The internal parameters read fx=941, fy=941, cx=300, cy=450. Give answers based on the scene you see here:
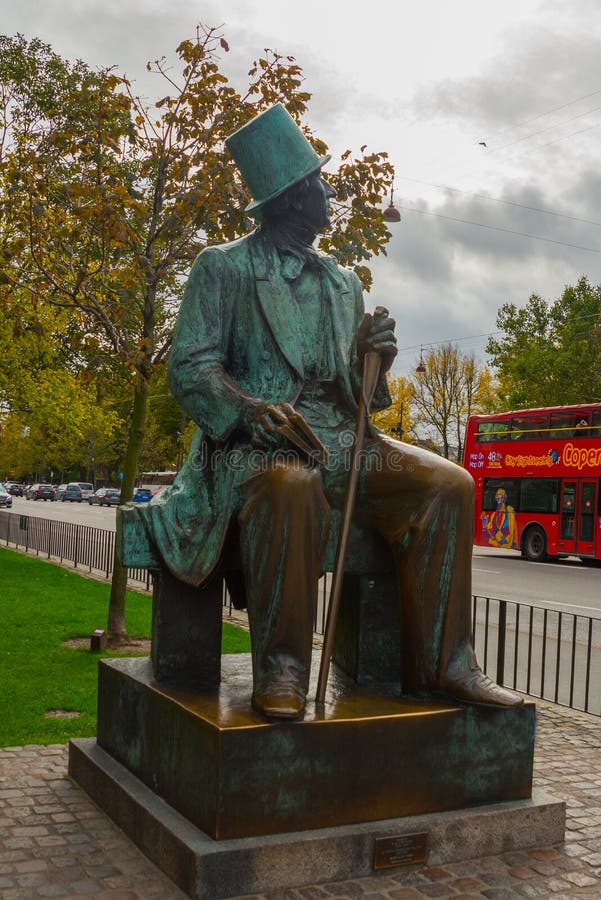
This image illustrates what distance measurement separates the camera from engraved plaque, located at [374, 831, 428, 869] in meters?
3.61

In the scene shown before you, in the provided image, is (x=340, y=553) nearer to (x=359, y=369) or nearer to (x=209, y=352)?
(x=359, y=369)

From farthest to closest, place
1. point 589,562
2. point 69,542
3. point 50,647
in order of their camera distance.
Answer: point 589,562 < point 69,542 < point 50,647

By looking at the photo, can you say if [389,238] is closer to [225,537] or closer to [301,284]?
[301,284]

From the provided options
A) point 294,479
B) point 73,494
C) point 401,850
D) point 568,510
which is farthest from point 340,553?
point 73,494

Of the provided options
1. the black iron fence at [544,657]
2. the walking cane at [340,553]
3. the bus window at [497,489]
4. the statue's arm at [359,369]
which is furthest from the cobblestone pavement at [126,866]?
the bus window at [497,489]

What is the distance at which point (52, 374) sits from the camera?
20500mm

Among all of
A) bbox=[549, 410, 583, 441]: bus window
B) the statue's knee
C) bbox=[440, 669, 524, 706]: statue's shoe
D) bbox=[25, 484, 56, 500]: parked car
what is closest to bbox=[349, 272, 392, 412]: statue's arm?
the statue's knee

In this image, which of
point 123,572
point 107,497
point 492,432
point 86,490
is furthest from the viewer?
point 86,490

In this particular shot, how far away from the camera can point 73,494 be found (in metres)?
65.1

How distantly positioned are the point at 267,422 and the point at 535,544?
21419 millimetres

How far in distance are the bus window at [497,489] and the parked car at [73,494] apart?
44391 mm

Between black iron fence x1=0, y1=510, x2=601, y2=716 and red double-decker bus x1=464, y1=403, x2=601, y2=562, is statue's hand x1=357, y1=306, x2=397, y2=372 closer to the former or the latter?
black iron fence x1=0, y1=510, x2=601, y2=716

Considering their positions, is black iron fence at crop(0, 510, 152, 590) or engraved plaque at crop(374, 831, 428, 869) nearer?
engraved plaque at crop(374, 831, 428, 869)

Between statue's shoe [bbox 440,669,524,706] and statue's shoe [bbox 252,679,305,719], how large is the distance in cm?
69
